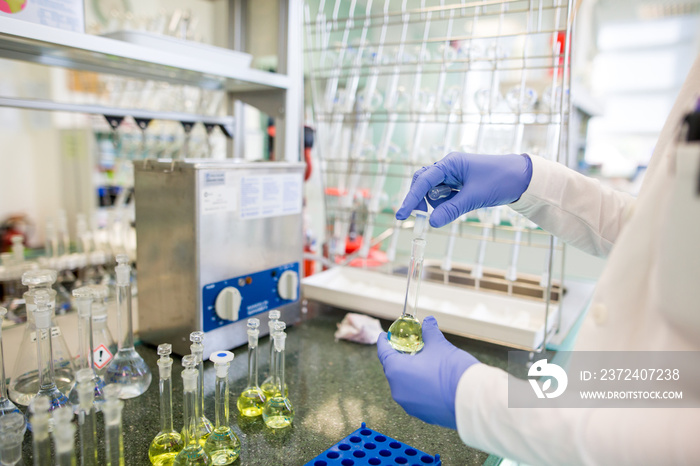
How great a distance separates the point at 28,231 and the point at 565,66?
4090 millimetres

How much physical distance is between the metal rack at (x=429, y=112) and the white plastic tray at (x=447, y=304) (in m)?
0.06

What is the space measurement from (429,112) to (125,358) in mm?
1154

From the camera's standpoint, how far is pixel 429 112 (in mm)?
1623

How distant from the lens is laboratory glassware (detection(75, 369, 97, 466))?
27.6 inches

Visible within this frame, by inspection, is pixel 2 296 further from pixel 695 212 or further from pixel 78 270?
pixel 695 212

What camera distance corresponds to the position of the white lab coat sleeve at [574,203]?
1001 millimetres

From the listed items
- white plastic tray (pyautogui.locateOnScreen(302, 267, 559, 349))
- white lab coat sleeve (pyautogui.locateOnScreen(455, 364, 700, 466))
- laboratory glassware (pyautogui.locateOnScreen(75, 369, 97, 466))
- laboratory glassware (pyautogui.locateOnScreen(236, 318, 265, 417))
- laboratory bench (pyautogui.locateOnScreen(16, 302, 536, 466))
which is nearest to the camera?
white lab coat sleeve (pyautogui.locateOnScreen(455, 364, 700, 466))

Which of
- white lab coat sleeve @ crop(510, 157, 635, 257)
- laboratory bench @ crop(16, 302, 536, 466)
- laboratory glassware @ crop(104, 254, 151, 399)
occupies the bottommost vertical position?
laboratory bench @ crop(16, 302, 536, 466)

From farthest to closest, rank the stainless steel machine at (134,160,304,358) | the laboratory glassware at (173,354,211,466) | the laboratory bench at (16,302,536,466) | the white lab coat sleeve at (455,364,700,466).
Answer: the stainless steel machine at (134,160,304,358), the laboratory bench at (16,302,536,466), the laboratory glassware at (173,354,211,466), the white lab coat sleeve at (455,364,700,466)

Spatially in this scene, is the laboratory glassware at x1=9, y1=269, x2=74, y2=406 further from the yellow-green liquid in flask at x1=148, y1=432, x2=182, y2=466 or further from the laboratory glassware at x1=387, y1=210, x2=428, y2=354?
the laboratory glassware at x1=387, y1=210, x2=428, y2=354

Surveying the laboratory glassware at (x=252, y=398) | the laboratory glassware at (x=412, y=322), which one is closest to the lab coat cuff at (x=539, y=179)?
the laboratory glassware at (x=412, y=322)

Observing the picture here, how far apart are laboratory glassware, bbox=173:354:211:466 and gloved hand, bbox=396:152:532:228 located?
0.48 metres

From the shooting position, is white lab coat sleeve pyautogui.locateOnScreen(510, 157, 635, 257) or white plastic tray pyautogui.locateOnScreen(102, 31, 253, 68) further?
white plastic tray pyautogui.locateOnScreen(102, 31, 253, 68)

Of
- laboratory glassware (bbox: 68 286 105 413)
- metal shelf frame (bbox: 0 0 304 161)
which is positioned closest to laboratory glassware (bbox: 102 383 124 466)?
laboratory glassware (bbox: 68 286 105 413)
